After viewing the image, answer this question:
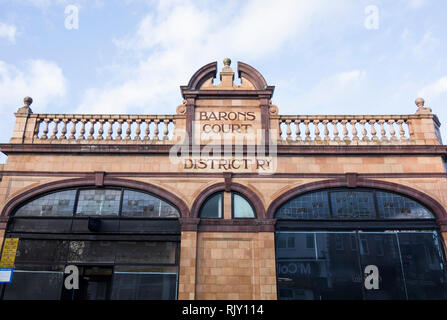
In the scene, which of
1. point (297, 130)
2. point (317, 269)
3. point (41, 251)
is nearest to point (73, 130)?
point (41, 251)

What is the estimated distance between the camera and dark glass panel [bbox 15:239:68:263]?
11.3m

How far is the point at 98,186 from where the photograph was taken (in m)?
12.0

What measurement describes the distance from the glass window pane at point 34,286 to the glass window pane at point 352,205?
909 centimetres

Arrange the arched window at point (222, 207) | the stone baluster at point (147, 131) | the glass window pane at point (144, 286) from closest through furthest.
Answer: the glass window pane at point (144, 286) < the arched window at point (222, 207) < the stone baluster at point (147, 131)

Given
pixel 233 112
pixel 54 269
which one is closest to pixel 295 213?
pixel 233 112

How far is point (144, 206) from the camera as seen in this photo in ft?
38.9

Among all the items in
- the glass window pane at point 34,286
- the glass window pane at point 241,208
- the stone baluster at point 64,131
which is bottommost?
the glass window pane at point 34,286

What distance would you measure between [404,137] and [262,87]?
17.7 feet

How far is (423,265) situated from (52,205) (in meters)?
12.1

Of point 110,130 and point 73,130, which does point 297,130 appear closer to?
point 110,130

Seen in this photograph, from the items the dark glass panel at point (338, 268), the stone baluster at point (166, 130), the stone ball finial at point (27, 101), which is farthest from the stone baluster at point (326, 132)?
the stone ball finial at point (27, 101)

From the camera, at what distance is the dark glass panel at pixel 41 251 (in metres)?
11.3

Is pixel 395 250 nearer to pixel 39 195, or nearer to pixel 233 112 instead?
pixel 233 112

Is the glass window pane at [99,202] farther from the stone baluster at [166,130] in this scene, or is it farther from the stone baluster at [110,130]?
the stone baluster at [166,130]
